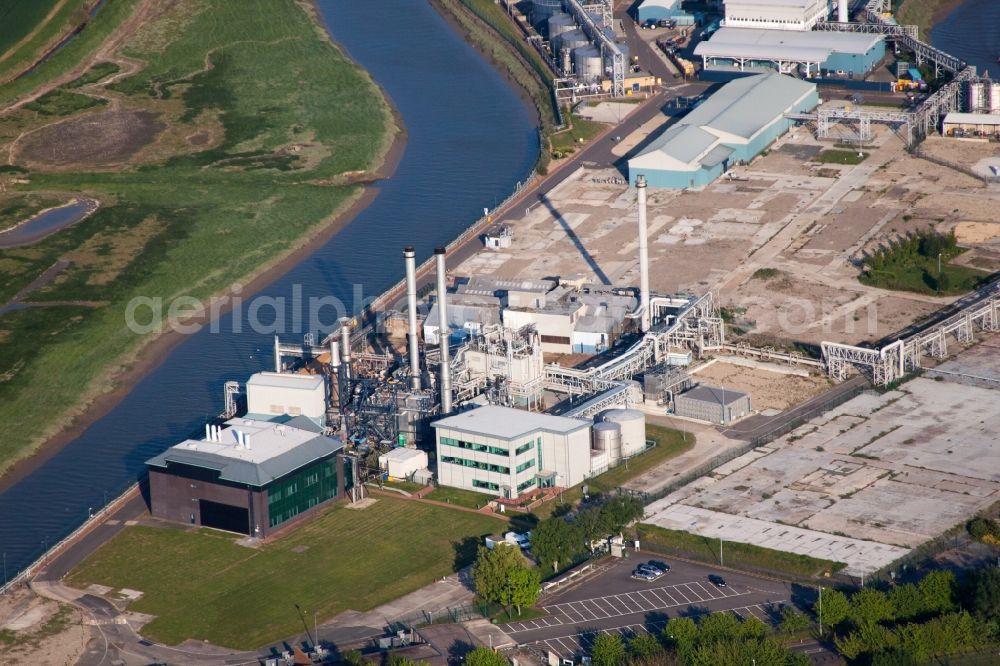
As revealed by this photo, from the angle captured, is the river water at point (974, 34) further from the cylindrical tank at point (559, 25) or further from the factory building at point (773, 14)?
the cylindrical tank at point (559, 25)

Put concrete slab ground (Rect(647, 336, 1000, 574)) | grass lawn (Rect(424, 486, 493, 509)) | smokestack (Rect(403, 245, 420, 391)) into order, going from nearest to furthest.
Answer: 1. concrete slab ground (Rect(647, 336, 1000, 574))
2. grass lawn (Rect(424, 486, 493, 509))
3. smokestack (Rect(403, 245, 420, 391))

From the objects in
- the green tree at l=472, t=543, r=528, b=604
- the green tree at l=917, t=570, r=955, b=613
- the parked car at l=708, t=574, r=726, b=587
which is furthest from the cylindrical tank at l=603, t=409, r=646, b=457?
the green tree at l=917, t=570, r=955, b=613

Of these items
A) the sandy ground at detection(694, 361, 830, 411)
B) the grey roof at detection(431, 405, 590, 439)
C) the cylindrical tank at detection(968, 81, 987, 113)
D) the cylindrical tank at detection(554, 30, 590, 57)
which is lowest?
the sandy ground at detection(694, 361, 830, 411)

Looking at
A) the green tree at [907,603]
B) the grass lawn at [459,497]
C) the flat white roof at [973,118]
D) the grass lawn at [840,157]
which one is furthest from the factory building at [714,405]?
the flat white roof at [973,118]

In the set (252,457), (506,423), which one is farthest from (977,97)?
Answer: (252,457)

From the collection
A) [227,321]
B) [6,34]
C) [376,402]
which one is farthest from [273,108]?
[376,402]

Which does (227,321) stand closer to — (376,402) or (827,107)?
(376,402)

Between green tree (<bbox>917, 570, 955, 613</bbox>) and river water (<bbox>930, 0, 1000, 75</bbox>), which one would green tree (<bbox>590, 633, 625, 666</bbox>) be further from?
river water (<bbox>930, 0, 1000, 75</bbox>)
